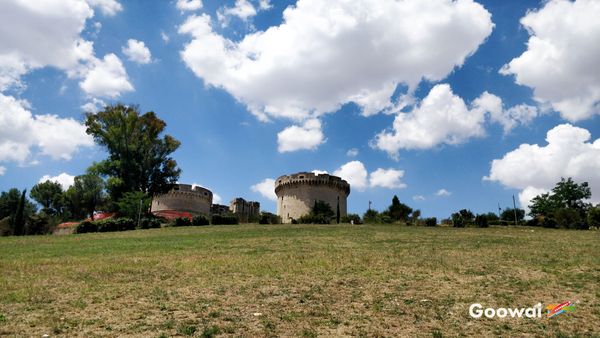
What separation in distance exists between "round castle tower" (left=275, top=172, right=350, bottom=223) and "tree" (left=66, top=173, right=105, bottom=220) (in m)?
29.8

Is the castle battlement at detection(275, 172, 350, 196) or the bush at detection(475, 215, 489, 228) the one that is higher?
the castle battlement at detection(275, 172, 350, 196)

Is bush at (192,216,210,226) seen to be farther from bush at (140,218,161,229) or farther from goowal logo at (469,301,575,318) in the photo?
goowal logo at (469,301,575,318)

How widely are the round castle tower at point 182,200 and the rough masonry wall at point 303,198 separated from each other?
35.5ft

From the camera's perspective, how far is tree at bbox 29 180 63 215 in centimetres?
7631

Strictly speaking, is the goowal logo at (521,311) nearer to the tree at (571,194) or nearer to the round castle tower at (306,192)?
the round castle tower at (306,192)

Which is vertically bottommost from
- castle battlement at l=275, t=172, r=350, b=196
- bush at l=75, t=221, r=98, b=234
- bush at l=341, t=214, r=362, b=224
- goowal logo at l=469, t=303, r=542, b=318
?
goowal logo at l=469, t=303, r=542, b=318

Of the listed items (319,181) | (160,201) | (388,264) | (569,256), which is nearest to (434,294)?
(388,264)

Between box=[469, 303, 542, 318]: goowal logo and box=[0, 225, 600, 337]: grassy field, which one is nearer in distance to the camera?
box=[0, 225, 600, 337]: grassy field

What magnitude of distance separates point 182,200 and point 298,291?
4764cm

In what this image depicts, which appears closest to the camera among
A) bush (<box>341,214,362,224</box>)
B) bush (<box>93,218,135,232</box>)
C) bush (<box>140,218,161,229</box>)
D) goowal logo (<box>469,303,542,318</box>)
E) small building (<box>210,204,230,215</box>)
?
goowal logo (<box>469,303,542,318</box>)

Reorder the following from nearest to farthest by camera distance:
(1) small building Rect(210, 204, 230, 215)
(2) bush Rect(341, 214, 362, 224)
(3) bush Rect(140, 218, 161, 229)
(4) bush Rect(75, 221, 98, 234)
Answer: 1. (4) bush Rect(75, 221, 98, 234)
2. (3) bush Rect(140, 218, 161, 229)
3. (2) bush Rect(341, 214, 362, 224)
4. (1) small building Rect(210, 204, 230, 215)

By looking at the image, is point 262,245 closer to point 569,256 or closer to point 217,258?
point 217,258

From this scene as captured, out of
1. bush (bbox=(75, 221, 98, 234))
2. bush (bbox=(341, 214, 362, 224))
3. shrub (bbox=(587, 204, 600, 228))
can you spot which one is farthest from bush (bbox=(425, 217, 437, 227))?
bush (bbox=(75, 221, 98, 234))

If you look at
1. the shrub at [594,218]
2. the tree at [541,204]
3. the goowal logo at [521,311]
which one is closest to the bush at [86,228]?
the goowal logo at [521,311]
